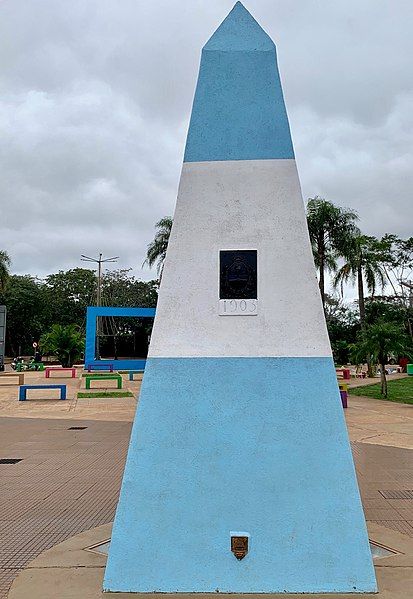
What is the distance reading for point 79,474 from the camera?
9062 millimetres

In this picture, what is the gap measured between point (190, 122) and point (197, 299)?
5.30 feet

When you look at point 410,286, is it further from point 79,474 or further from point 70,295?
point 79,474

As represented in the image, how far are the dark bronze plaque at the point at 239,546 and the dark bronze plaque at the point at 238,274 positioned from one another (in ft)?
6.18

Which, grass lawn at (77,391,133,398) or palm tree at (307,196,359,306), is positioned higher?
palm tree at (307,196,359,306)

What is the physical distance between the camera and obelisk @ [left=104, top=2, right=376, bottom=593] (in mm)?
4199

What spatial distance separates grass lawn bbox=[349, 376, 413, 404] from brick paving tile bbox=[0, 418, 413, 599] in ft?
41.2

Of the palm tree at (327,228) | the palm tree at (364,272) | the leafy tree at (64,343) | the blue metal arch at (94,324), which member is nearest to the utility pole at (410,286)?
the palm tree at (364,272)

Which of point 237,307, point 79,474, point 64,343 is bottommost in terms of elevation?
point 79,474

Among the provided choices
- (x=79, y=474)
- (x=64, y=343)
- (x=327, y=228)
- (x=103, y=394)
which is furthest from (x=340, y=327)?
(x=79, y=474)

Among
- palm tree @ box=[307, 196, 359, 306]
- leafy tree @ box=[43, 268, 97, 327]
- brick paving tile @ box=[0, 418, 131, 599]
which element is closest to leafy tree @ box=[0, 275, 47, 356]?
leafy tree @ box=[43, 268, 97, 327]

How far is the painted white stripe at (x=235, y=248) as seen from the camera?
4605 millimetres

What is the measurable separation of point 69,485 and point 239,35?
6.50m

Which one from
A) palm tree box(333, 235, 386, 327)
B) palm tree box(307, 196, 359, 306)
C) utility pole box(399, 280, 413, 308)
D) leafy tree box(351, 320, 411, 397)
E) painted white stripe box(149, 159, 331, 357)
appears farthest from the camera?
utility pole box(399, 280, 413, 308)

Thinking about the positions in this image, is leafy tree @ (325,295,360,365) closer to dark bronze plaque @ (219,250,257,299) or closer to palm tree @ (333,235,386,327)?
Result: palm tree @ (333,235,386,327)
